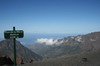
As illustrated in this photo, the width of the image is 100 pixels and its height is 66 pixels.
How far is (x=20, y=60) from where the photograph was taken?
4059 cm

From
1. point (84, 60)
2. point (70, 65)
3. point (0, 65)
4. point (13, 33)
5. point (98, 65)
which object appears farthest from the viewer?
point (0, 65)

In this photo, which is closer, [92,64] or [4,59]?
[92,64]

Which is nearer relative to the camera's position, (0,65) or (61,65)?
(61,65)

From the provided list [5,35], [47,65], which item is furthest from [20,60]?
[5,35]

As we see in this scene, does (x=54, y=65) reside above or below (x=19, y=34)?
below

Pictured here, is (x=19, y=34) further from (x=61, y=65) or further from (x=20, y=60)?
(x=20, y=60)

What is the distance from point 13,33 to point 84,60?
65.5 ft

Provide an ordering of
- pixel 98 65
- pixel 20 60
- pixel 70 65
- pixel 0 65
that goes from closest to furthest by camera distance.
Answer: pixel 98 65
pixel 70 65
pixel 0 65
pixel 20 60

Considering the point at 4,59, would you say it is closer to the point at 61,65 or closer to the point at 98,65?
the point at 61,65

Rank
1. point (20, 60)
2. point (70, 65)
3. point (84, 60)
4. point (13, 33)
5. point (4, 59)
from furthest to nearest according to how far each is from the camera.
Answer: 1. point (20, 60)
2. point (4, 59)
3. point (84, 60)
4. point (70, 65)
5. point (13, 33)

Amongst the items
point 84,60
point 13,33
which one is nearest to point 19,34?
point 13,33

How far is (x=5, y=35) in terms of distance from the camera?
11.4 metres

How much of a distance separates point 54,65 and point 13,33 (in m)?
18.0

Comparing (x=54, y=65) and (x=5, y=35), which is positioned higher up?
(x=5, y=35)
